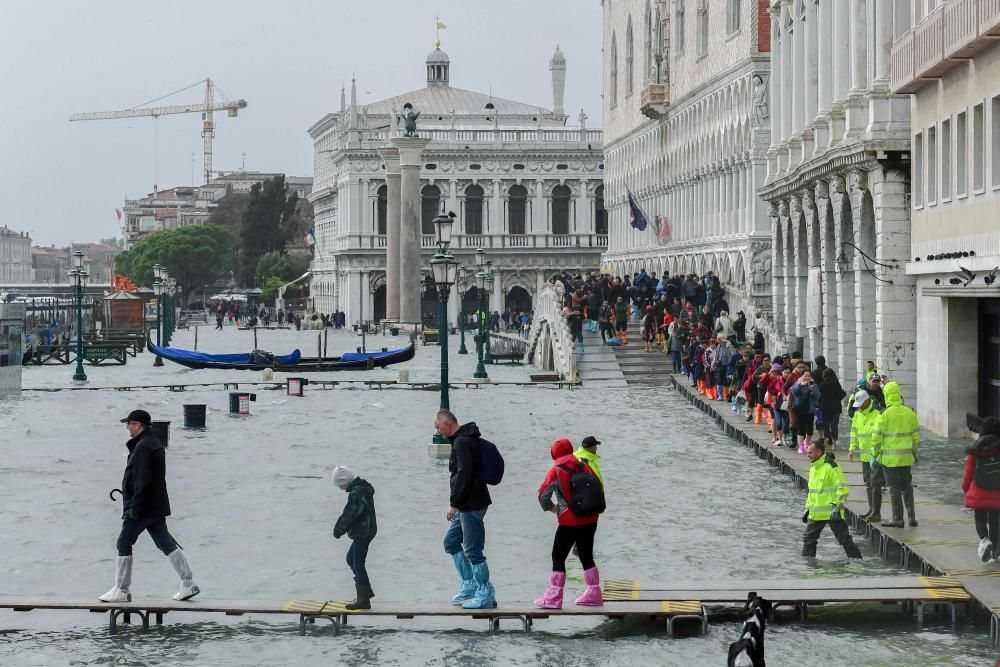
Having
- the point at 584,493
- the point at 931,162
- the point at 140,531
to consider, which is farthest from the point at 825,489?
the point at 931,162

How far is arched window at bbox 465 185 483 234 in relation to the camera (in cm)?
11262

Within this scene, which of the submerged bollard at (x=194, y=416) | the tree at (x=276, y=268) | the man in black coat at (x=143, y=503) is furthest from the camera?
the tree at (x=276, y=268)

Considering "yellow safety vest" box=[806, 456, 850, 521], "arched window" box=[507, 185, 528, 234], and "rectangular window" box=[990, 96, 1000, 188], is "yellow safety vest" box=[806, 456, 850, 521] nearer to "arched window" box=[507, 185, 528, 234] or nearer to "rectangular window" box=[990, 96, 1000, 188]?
"rectangular window" box=[990, 96, 1000, 188]

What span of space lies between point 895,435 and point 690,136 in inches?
1769

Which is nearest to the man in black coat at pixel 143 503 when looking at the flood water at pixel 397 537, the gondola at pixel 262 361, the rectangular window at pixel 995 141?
the flood water at pixel 397 537

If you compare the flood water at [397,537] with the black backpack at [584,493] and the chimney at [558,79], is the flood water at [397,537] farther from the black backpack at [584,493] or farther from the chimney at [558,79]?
the chimney at [558,79]

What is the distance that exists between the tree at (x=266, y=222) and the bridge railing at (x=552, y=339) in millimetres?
82472

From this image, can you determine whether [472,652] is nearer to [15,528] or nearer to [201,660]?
[201,660]

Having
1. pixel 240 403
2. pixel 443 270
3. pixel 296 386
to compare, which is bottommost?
pixel 240 403

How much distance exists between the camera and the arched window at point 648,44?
7069cm

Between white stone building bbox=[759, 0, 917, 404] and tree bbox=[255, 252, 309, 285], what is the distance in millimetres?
99361

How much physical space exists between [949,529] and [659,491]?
668 centimetres

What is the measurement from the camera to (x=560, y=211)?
11312cm

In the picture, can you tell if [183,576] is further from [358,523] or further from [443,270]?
[443,270]
